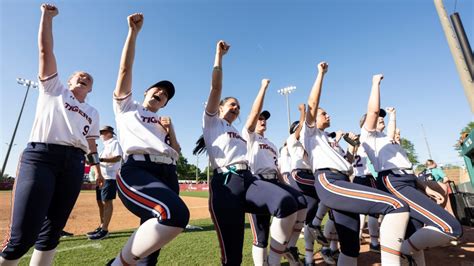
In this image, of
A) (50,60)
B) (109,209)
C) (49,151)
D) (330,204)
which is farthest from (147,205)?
(109,209)

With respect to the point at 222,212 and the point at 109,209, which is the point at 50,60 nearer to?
the point at 222,212

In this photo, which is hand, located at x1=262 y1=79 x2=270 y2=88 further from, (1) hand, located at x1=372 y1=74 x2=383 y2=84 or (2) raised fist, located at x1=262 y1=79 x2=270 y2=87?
(1) hand, located at x1=372 y1=74 x2=383 y2=84

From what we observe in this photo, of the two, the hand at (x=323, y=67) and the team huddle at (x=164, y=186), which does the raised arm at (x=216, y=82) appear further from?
the hand at (x=323, y=67)

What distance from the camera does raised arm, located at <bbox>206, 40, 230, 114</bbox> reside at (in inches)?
121

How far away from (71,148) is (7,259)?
1.08 meters

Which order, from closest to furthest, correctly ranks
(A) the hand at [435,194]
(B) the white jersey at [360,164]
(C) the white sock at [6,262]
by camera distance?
1. (C) the white sock at [6,262]
2. (A) the hand at [435,194]
3. (B) the white jersey at [360,164]

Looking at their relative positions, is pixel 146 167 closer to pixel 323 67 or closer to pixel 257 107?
pixel 257 107

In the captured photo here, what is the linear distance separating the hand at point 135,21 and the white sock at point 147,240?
6.07ft

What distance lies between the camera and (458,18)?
5375 mm

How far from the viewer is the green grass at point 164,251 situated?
440cm

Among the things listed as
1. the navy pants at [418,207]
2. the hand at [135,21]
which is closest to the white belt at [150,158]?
the hand at [135,21]

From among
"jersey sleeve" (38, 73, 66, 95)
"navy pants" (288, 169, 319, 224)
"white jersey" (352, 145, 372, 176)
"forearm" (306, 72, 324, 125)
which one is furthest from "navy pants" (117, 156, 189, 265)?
"white jersey" (352, 145, 372, 176)

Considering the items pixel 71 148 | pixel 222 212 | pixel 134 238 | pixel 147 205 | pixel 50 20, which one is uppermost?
pixel 50 20

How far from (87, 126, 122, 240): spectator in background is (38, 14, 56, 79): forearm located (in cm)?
383
